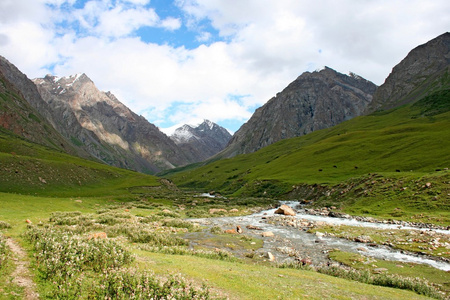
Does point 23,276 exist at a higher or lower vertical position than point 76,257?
lower

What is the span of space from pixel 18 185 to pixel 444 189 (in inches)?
3617

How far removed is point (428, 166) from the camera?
70375mm

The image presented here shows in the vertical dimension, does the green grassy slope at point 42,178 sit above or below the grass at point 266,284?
above

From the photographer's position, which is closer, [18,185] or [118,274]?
[118,274]

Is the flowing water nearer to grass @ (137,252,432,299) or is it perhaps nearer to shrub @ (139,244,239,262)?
shrub @ (139,244,239,262)

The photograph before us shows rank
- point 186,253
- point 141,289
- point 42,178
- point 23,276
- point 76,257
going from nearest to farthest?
point 141,289, point 23,276, point 76,257, point 186,253, point 42,178

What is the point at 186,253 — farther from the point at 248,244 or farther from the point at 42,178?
the point at 42,178

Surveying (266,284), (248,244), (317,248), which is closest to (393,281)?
(266,284)

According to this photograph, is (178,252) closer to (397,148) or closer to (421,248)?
(421,248)

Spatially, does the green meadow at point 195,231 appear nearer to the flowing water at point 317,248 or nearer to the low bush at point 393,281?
the low bush at point 393,281

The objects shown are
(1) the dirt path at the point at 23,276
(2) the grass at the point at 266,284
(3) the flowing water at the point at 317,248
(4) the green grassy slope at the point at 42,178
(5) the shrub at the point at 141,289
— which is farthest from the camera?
(4) the green grassy slope at the point at 42,178

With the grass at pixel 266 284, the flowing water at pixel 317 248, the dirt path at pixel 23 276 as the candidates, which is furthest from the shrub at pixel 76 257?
the flowing water at pixel 317 248

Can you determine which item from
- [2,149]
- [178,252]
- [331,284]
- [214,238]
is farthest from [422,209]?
[2,149]

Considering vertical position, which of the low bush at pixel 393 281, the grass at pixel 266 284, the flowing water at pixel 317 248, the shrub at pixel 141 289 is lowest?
the flowing water at pixel 317 248
